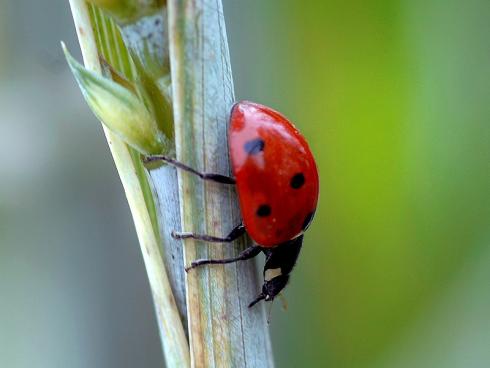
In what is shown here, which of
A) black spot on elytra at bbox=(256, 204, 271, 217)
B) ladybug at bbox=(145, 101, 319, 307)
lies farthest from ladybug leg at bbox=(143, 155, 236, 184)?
black spot on elytra at bbox=(256, 204, 271, 217)

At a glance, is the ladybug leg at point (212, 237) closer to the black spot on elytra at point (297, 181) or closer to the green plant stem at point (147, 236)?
the green plant stem at point (147, 236)

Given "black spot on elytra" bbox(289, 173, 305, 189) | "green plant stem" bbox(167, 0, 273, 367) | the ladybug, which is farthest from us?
"black spot on elytra" bbox(289, 173, 305, 189)

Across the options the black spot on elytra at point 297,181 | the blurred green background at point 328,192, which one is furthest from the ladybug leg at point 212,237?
the blurred green background at point 328,192

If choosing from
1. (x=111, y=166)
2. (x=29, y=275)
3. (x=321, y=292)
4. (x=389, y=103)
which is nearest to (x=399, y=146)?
(x=389, y=103)

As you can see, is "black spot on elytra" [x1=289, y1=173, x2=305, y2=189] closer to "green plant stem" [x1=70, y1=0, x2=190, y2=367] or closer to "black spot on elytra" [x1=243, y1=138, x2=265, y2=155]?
"black spot on elytra" [x1=243, y1=138, x2=265, y2=155]

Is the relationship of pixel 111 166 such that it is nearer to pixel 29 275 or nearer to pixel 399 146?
pixel 29 275

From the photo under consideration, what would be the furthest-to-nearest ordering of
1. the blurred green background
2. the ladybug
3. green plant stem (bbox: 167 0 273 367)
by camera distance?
the blurred green background → the ladybug → green plant stem (bbox: 167 0 273 367)
